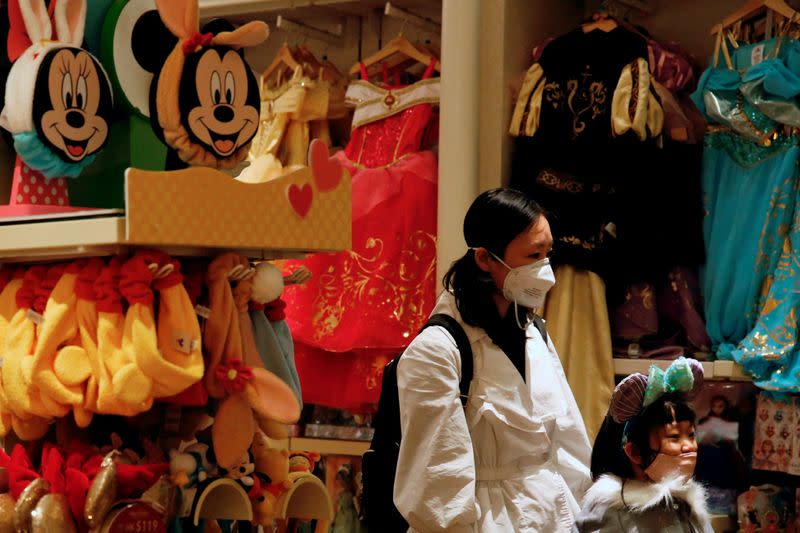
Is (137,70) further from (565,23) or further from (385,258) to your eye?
(565,23)

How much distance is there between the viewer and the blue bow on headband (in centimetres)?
190

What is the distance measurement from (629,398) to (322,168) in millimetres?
723

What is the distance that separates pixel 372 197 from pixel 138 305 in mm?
1459

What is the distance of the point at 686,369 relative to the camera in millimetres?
1907

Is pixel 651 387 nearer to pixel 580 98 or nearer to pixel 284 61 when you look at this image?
pixel 580 98

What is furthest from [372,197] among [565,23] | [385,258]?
[565,23]

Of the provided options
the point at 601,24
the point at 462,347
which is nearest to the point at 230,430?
the point at 462,347

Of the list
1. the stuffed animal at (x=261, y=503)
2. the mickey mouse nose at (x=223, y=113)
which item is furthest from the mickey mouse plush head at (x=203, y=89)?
the stuffed animal at (x=261, y=503)

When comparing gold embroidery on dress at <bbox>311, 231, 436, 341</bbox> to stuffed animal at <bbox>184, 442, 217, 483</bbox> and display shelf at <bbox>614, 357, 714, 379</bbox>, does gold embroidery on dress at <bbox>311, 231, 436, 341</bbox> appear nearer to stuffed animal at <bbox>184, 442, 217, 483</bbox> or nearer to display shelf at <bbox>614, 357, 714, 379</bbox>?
display shelf at <bbox>614, 357, 714, 379</bbox>

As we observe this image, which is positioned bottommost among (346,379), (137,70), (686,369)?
(346,379)

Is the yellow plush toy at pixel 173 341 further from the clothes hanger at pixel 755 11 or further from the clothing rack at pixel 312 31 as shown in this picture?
the clothing rack at pixel 312 31

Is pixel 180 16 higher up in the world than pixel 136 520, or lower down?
higher up

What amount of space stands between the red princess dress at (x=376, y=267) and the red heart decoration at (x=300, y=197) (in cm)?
111

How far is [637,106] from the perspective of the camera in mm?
2996
